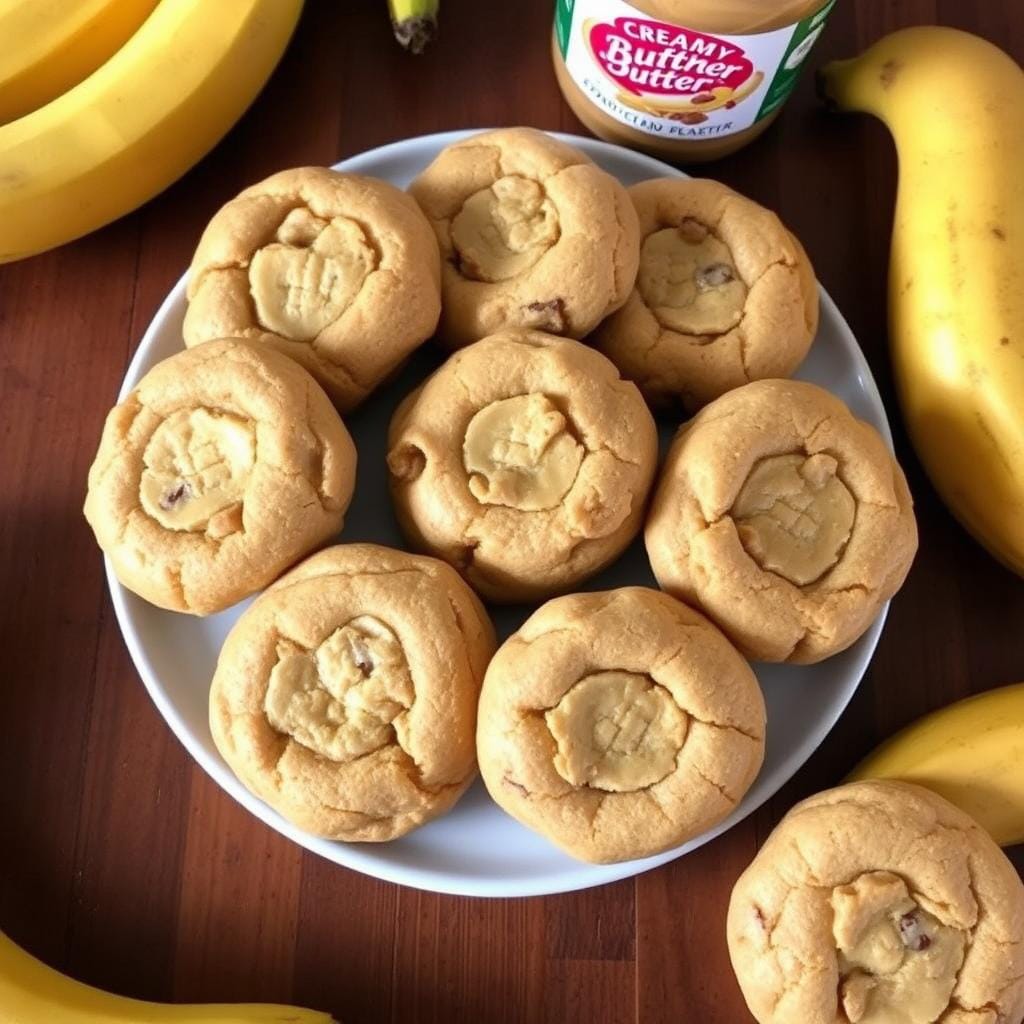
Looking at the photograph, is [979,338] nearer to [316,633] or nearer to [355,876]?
[316,633]

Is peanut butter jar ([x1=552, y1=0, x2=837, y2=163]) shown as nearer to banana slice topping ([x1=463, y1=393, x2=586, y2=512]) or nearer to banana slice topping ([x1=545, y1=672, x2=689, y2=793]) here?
banana slice topping ([x1=463, y1=393, x2=586, y2=512])

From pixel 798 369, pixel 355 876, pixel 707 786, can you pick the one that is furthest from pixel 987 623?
pixel 355 876

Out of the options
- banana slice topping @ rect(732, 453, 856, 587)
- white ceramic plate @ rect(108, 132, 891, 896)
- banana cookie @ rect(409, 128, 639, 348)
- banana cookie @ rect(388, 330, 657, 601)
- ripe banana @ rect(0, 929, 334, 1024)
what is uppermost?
banana cookie @ rect(409, 128, 639, 348)

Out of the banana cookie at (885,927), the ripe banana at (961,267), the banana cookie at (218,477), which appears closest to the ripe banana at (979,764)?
the banana cookie at (885,927)

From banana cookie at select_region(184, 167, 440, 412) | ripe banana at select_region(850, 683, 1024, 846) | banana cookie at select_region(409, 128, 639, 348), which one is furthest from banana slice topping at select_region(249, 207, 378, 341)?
ripe banana at select_region(850, 683, 1024, 846)

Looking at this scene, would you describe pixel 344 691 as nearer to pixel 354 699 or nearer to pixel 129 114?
pixel 354 699

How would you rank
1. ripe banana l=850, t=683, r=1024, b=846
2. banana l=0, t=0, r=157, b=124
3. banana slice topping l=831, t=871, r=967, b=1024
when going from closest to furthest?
1. banana slice topping l=831, t=871, r=967, b=1024
2. ripe banana l=850, t=683, r=1024, b=846
3. banana l=0, t=0, r=157, b=124
